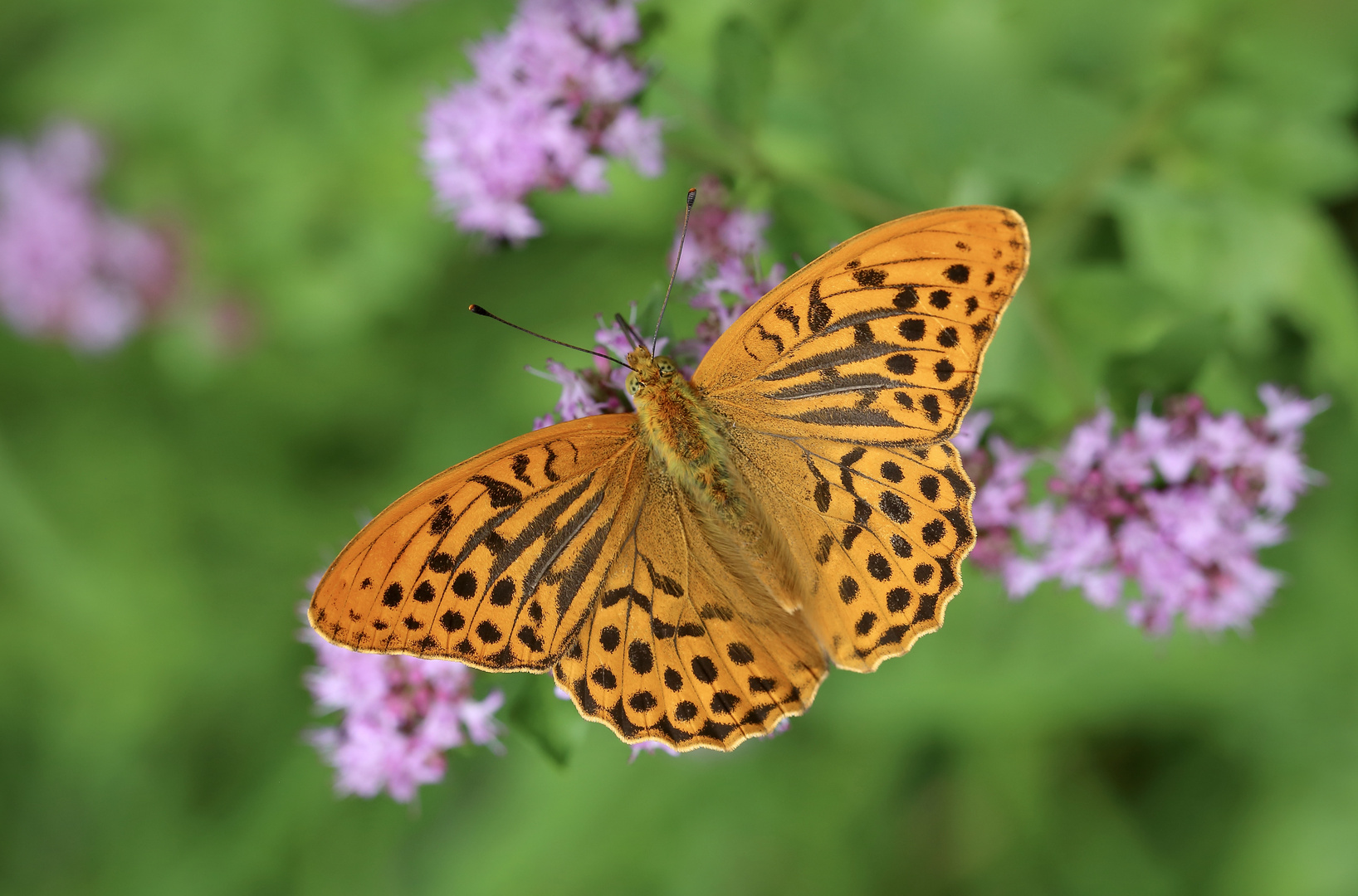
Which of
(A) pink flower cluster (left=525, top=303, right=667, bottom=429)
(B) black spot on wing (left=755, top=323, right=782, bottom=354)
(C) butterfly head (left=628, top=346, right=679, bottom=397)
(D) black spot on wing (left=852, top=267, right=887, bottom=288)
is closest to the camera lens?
(D) black spot on wing (left=852, top=267, right=887, bottom=288)

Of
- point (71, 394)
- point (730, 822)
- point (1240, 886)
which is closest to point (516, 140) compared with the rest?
point (730, 822)

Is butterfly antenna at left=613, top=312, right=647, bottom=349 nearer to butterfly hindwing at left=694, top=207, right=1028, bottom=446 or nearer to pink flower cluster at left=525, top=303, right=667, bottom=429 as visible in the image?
pink flower cluster at left=525, top=303, right=667, bottom=429

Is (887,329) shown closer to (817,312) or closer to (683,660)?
(817,312)

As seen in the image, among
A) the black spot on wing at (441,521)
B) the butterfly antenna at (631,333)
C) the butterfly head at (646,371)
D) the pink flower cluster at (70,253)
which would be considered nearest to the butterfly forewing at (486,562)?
the black spot on wing at (441,521)

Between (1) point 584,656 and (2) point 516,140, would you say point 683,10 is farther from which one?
(1) point 584,656

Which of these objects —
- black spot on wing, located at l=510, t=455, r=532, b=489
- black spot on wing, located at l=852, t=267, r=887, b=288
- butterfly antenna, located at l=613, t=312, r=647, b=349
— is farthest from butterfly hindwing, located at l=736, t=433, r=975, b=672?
black spot on wing, located at l=510, t=455, r=532, b=489

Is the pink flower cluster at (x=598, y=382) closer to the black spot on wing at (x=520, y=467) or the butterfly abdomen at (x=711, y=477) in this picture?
the butterfly abdomen at (x=711, y=477)
